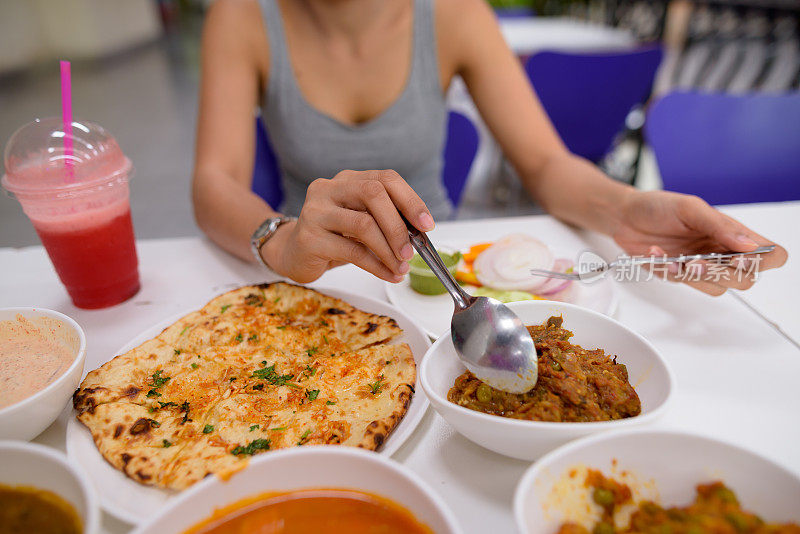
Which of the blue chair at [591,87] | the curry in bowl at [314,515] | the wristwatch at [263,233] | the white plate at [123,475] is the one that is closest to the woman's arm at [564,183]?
the white plate at [123,475]

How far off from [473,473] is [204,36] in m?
1.81

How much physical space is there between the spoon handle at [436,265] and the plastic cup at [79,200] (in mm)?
711

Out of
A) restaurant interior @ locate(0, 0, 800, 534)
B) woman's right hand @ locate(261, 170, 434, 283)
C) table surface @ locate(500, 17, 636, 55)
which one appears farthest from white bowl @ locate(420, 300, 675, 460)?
table surface @ locate(500, 17, 636, 55)

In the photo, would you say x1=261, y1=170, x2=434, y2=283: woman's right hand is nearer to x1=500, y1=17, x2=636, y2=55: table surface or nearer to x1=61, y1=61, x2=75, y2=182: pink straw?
x1=61, y1=61, x2=75, y2=182: pink straw

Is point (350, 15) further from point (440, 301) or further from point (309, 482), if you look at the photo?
point (309, 482)

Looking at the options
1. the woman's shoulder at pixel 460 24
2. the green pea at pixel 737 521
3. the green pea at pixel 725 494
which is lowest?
the green pea at pixel 725 494

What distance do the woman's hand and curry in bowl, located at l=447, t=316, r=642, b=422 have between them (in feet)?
1.65

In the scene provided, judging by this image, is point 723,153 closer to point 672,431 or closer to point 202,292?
point 672,431

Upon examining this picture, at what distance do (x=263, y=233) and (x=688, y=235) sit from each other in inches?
42.9

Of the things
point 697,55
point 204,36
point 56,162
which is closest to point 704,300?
point 56,162

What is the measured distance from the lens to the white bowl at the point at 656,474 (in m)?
0.64

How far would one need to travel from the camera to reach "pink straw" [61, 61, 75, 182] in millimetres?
1088

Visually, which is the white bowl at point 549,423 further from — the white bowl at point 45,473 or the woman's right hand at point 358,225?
the white bowl at point 45,473

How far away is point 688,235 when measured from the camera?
137cm
